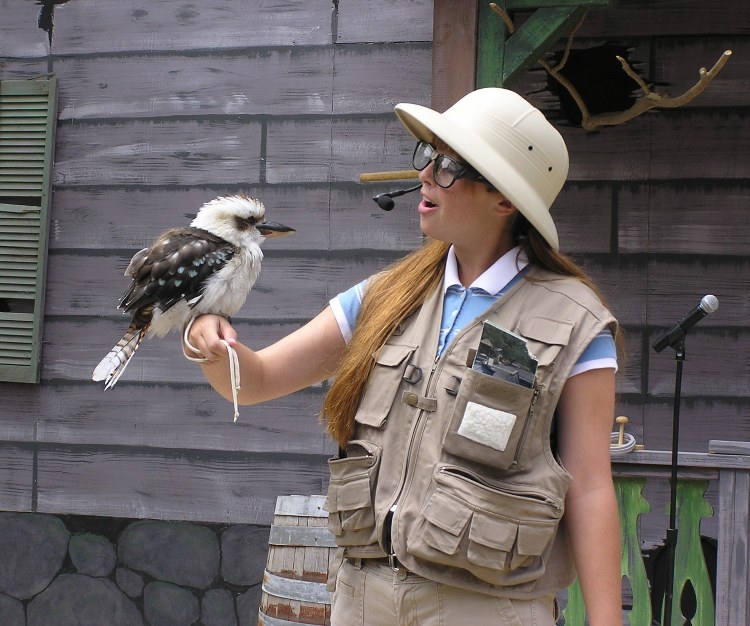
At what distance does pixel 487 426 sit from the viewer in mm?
1890

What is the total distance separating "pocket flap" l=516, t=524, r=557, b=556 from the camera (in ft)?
6.15

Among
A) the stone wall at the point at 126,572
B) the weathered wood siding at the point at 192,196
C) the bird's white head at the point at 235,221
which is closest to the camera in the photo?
the bird's white head at the point at 235,221

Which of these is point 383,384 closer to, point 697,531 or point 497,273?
point 497,273

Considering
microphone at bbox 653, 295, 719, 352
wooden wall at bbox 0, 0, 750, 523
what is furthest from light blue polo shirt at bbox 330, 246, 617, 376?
wooden wall at bbox 0, 0, 750, 523

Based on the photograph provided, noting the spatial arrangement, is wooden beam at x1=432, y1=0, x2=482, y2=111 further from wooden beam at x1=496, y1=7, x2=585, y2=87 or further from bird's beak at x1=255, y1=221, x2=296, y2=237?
bird's beak at x1=255, y1=221, x2=296, y2=237

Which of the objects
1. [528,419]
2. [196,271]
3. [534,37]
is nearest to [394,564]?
[528,419]

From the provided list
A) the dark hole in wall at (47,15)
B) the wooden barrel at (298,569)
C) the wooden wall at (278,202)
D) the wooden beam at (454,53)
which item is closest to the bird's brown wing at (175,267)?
the wooden barrel at (298,569)

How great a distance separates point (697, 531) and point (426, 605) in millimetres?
2027

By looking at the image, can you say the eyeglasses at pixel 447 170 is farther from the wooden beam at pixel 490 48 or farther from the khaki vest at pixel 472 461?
the wooden beam at pixel 490 48

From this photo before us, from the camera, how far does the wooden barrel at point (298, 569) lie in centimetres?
371

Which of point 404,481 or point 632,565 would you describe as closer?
point 404,481

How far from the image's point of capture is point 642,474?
12.0ft

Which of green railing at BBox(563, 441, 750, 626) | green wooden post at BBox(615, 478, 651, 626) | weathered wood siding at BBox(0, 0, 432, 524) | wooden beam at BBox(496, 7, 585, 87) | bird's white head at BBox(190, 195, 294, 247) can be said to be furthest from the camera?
weathered wood siding at BBox(0, 0, 432, 524)

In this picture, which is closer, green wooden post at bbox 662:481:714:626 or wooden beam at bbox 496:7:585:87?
green wooden post at bbox 662:481:714:626
